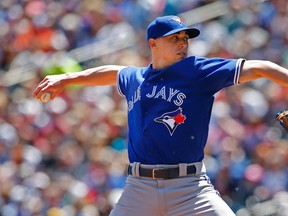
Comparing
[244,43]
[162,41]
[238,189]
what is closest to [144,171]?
[162,41]

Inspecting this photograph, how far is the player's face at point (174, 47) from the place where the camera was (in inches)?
202

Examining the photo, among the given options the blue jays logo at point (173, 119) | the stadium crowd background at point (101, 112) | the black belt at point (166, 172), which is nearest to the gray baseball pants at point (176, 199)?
the black belt at point (166, 172)

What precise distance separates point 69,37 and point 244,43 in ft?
9.81

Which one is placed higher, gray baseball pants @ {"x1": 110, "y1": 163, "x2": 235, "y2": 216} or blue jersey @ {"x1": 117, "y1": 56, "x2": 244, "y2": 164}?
blue jersey @ {"x1": 117, "y1": 56, "x2": 244, "y2": 164}

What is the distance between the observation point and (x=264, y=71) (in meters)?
4.70

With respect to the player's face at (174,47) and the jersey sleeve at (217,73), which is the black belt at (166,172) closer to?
the jersey sleeve at (217,73)

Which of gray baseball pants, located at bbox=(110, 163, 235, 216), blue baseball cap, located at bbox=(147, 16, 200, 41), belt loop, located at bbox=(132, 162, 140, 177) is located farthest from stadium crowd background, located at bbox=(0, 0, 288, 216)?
blue baseball cap, located at bbox=(147, 16, 200, 41)

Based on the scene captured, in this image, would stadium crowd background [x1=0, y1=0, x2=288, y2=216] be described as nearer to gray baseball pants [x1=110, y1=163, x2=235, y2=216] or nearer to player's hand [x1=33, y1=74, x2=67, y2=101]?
gray baseball pants [x1=110, y1=163, x2=235, y2=216]

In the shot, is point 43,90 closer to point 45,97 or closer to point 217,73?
point 45,97

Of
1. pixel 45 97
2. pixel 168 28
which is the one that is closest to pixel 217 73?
pixel 168 28

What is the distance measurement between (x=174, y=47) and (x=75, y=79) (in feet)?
2.50

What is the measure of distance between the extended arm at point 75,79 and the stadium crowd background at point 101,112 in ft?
9.04

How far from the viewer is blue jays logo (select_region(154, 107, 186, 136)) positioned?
4.94 meters

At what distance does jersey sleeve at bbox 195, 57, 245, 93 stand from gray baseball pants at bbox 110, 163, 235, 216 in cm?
52
